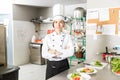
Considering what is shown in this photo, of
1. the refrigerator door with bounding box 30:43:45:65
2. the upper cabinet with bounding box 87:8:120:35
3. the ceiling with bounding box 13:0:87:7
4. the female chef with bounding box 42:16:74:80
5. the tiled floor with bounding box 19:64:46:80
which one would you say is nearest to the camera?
the female chef with bounding box 42:16:74:80

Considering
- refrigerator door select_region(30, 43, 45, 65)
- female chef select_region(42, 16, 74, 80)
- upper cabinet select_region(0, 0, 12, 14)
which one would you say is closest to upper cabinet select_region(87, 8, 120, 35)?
female chef select_region(42, 16, 74, 80)

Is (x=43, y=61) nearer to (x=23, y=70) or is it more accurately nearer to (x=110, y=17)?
(x=23, y=70)

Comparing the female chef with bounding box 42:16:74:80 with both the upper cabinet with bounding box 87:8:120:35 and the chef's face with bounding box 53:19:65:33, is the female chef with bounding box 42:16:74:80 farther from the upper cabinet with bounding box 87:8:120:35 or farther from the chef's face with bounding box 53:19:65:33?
the upper cabinet with bounding box 87:8:120:35

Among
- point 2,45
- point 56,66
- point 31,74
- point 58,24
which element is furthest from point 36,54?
point 58,24

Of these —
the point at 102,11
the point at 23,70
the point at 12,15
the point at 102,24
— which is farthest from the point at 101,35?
the point at 12,15

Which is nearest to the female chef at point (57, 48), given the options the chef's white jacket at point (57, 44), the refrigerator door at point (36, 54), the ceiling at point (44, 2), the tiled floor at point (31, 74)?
the chef's white jacket at point (57, 44)

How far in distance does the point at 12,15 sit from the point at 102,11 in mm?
3096

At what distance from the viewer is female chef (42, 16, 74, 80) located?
6.86ft

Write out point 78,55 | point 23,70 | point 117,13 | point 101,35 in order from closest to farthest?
point 117,13, point 101,35, point 78,55, point 23,70

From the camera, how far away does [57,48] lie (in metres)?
2.14

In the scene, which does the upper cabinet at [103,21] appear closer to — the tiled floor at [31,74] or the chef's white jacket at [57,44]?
the chef's white jacket at [57,44]

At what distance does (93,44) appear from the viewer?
3.69m

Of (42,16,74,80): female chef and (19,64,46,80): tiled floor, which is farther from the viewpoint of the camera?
(19,64,46,80): tiled floor

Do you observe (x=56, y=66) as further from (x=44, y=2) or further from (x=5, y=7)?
(x=5, y=7)
